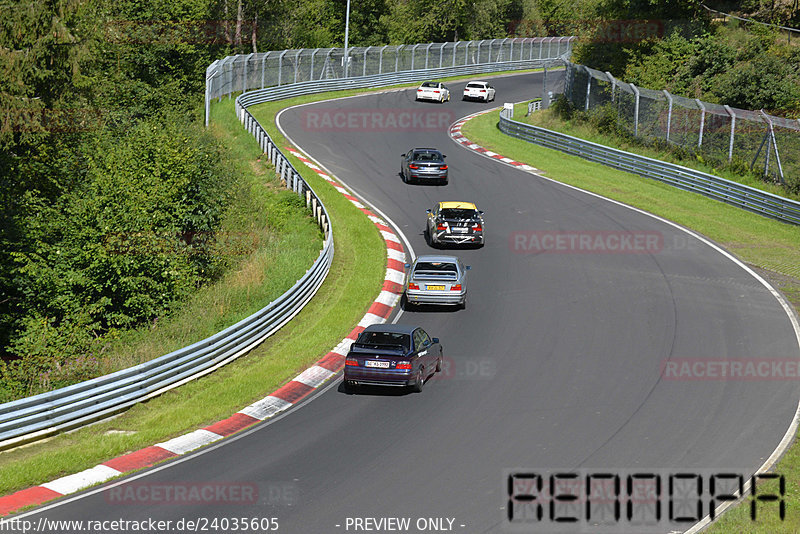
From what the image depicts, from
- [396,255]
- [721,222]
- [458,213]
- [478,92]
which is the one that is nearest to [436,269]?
[396,255]

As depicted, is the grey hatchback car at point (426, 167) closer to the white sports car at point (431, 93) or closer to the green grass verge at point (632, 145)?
the green grass verge at point (632, 145)

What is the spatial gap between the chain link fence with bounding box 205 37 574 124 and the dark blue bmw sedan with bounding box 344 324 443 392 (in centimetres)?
3679

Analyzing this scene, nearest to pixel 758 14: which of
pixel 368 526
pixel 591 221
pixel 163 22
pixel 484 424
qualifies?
pixel 591 221

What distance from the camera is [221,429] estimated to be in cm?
1669

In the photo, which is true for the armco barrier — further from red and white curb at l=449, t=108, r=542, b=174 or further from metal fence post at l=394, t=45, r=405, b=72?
metal fence post at l=394, t=45, r=405, b=72

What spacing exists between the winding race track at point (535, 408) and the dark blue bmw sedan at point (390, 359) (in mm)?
460

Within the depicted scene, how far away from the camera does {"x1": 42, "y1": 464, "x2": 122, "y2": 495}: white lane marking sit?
14.0 metres

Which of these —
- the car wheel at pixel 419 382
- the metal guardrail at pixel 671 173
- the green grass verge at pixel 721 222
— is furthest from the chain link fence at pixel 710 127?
the car wheel at pixel 419 382

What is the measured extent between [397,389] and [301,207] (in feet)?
56.3

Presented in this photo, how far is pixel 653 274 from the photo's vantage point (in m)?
27.2

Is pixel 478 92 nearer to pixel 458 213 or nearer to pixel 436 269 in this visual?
pixel 458 213

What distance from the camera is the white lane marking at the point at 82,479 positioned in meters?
14.0

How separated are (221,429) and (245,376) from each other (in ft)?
10.8

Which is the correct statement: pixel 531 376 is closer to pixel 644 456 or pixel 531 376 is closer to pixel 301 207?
pixel 644 456
